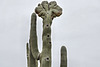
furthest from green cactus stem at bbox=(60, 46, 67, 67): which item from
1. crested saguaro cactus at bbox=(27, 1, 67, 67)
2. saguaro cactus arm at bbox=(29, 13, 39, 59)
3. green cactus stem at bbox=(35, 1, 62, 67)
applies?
saguaro cactus arm at bbox=(29, 13, 39, 59)

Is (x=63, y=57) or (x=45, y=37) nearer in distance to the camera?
(x=63, y=57)

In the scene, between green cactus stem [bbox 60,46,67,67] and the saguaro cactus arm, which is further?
the saguaro cactus arm

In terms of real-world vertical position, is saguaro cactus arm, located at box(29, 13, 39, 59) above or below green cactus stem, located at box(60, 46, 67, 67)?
above

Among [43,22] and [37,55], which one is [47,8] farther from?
[37,55]

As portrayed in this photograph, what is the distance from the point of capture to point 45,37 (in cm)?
931

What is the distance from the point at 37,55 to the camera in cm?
952

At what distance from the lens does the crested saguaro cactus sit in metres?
9.20

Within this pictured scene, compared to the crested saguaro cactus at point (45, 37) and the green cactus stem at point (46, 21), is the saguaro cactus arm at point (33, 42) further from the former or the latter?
the green cactus stem at point (46, 21)

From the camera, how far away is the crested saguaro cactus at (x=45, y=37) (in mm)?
9195

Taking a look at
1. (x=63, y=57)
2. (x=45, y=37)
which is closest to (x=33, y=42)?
(x=45, y=37)

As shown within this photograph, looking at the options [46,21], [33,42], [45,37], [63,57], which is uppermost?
[46,21]

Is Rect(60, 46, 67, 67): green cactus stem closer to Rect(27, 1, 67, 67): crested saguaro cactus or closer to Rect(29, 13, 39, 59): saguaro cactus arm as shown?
Rect(27, 1, 67, 67): crested saguaro cactus

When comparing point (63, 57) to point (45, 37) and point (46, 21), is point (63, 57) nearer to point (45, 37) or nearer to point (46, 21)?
point (45, 37)

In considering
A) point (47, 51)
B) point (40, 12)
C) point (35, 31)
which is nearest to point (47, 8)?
point (40, 12)
